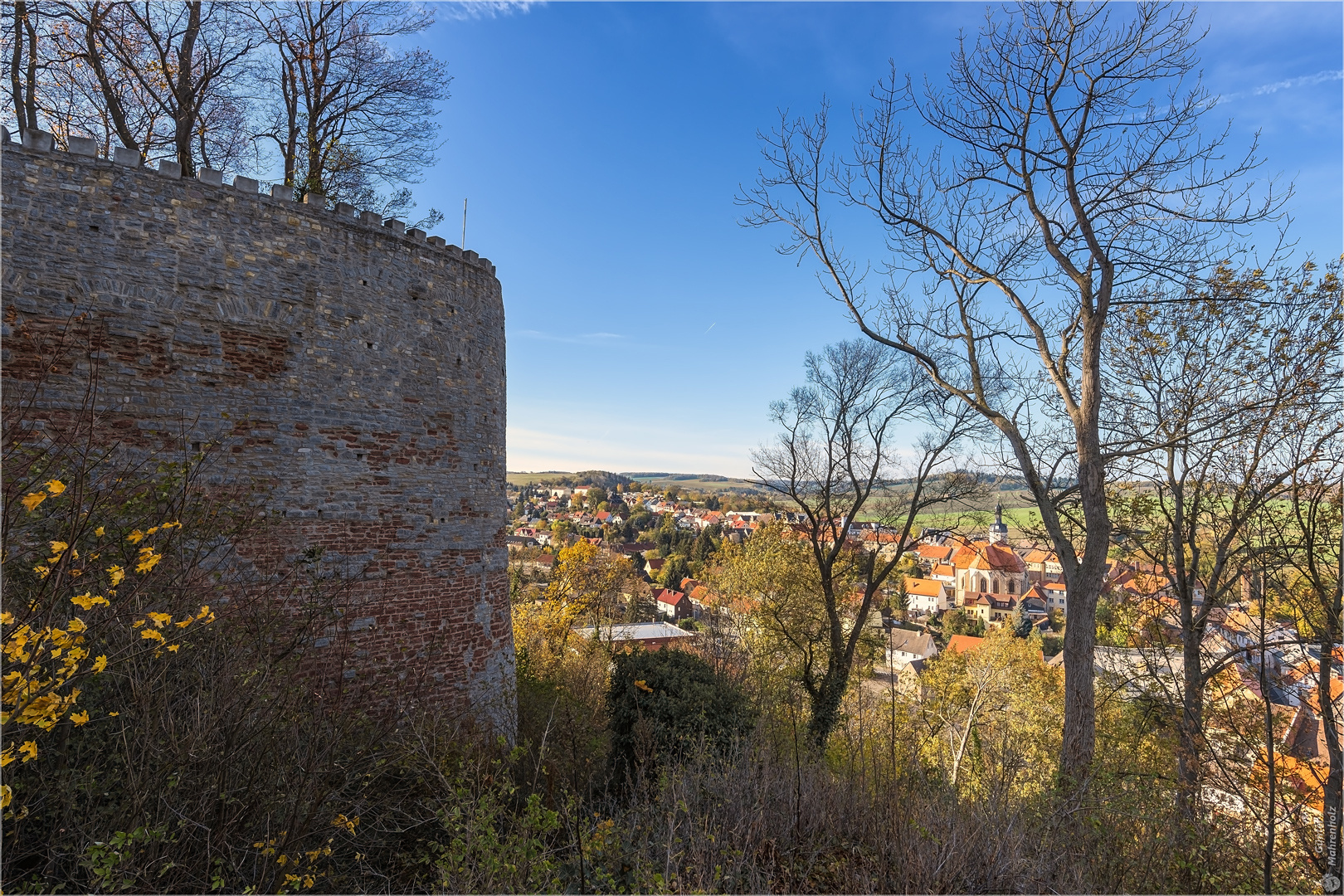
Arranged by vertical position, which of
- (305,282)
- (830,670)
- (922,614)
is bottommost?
(922,614)

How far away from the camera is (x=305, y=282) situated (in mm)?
6637

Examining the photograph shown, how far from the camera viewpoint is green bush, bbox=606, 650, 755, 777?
8586mm

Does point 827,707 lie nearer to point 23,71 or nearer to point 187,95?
point 187,95

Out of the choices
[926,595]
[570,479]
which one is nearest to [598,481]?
[570,479]

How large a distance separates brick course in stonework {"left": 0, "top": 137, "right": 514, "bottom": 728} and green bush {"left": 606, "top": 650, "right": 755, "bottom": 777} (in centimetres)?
173

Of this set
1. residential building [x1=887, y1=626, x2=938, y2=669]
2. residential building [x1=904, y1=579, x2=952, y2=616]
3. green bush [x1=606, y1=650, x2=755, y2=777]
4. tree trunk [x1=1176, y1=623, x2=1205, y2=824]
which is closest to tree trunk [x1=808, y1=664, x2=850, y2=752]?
green bush [x1=606, y1=650, x2=755, y2=777]

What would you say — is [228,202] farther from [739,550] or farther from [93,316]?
[739,550]

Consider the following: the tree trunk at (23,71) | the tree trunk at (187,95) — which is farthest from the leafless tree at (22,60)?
the tree trunk at (187,95)

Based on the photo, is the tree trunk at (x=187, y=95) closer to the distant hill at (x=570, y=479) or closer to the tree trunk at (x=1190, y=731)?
the tree trunk at (x=1190, y=731)

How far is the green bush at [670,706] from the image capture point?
8586mm

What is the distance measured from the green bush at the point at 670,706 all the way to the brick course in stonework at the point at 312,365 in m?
1.73

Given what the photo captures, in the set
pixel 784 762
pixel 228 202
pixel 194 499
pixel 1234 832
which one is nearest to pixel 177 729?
pixel 194 499

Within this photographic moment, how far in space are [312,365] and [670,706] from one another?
645cm

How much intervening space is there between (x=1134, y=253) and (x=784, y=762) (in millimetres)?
7858
